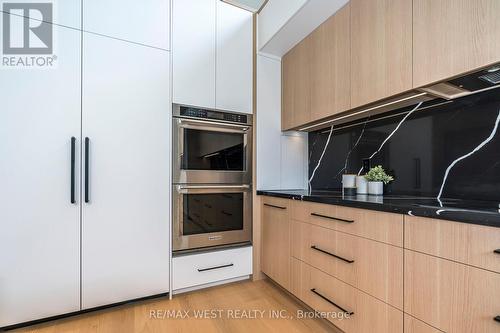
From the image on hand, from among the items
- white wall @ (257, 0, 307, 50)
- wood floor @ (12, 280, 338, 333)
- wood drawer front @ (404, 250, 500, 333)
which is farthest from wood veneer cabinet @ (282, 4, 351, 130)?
wood floor @ (12, 280, 338, 333)

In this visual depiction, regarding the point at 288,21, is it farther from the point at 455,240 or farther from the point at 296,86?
the point at 455,240

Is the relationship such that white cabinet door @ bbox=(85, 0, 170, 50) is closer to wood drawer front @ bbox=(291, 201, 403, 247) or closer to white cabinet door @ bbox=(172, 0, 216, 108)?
white cabinet door @ bbox=(172, 0, 216, 108)

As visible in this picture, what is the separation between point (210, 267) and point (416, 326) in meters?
1.45

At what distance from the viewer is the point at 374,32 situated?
1.44 meters

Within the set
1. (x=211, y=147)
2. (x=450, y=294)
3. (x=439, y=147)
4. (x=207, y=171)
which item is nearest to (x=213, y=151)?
(x=211, y=147)

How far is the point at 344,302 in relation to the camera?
1336 mm

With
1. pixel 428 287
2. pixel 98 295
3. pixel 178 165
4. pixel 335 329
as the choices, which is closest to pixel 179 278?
pixel 98 295

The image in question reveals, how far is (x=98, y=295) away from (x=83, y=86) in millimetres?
1436

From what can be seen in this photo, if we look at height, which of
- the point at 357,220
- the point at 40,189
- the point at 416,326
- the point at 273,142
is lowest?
the point at 416,326

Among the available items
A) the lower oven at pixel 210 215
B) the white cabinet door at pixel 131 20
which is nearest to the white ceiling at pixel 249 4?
Result: the white cabinet door at pixel 131 20

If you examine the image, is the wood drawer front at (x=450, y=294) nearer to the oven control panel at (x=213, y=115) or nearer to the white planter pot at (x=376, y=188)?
the white planter pot at (x=376, y=188)

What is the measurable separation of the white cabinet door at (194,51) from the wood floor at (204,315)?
1.56m

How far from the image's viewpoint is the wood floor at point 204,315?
1.51 metres

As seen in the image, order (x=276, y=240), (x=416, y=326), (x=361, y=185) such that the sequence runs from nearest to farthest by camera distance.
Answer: (x=416, y=326) → (x=361, y=185) → (x=276, y=240)
